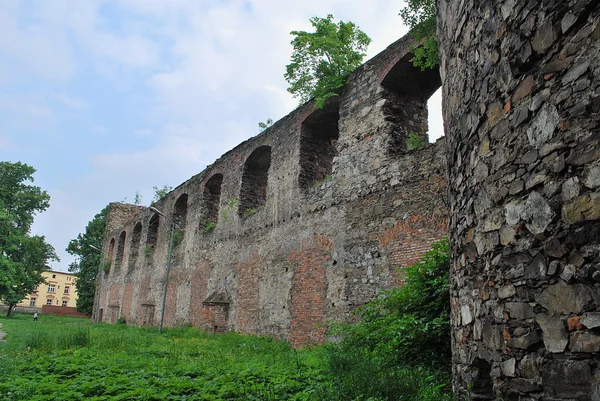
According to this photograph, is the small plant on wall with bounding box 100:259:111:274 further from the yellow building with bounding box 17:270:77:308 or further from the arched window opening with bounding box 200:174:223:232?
the yellow building with bounding box 17:270:77:308

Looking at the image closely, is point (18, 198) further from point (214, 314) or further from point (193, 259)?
point (214, 314)

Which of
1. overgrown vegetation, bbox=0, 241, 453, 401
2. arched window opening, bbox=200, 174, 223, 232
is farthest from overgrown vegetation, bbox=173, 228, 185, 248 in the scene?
overgrown vegetation, bbox=0, 241, 453, 401

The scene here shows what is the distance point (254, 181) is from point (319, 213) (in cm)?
452

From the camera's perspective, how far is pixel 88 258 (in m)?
39.9

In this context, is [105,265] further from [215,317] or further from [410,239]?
[410,239]

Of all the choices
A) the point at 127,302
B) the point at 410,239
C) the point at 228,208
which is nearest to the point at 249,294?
the point at 228,208

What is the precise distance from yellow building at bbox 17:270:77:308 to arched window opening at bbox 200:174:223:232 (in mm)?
59639

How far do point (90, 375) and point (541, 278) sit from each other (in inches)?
217

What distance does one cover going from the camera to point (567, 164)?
2.20 m

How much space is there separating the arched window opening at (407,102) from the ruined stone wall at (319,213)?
0.02 meters

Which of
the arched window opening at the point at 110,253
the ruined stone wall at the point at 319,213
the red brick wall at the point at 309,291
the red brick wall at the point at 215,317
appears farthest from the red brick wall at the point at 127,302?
the red brick wall at the point at 309,291

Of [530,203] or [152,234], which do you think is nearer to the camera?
[530,203]

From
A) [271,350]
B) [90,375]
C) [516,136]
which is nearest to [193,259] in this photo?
[271,350]

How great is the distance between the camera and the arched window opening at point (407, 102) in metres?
8.91
